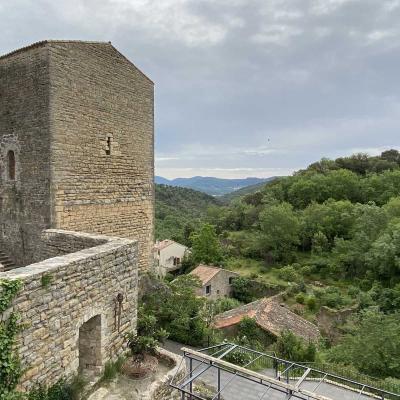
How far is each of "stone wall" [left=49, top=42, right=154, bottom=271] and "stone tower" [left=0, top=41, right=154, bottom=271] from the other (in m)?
0.03

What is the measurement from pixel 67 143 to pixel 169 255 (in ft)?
116

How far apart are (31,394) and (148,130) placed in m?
8.42

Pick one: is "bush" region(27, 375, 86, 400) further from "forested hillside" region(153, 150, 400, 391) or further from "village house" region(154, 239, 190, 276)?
"village house" region(154, 239, 190, 276)

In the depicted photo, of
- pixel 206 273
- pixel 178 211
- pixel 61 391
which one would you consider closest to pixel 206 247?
pixel 206 273

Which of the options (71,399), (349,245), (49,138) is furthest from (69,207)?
(349,245)

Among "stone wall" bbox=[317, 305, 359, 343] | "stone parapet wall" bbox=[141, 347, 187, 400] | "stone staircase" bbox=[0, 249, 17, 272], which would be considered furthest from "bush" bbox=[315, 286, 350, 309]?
"stone staircase" bbox=[0, 249, 17, 272]

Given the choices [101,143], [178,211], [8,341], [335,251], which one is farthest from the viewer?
[178,211]

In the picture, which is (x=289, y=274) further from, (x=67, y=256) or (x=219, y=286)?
(x=67, y=256)

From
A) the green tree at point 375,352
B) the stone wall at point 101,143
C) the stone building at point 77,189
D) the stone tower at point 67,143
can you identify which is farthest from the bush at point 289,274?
the stone tower at point 67,143

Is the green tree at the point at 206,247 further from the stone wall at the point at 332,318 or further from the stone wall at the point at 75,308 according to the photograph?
the stone wall at the point at 75,308

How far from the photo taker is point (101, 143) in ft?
32.1

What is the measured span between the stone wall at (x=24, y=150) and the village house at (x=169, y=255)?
31.6 meters

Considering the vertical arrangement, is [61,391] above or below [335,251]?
above

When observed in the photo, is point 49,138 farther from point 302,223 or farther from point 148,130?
point 302,223
